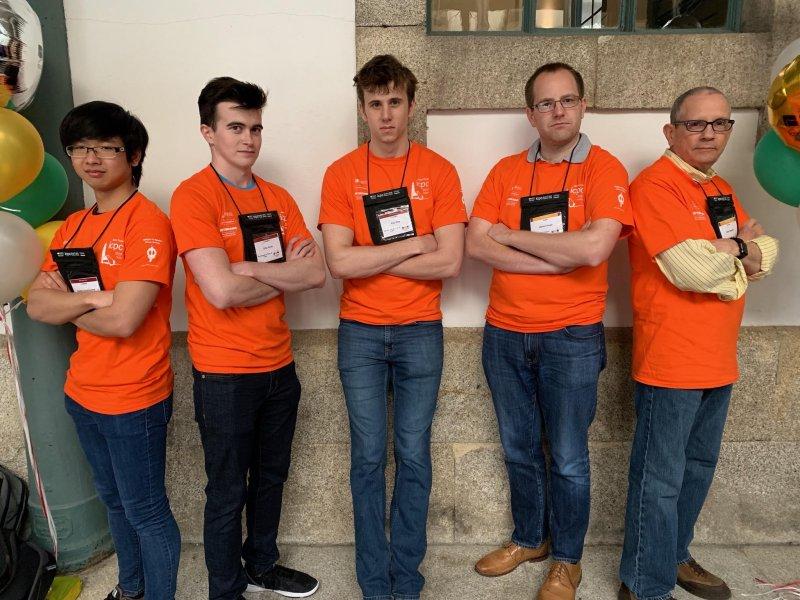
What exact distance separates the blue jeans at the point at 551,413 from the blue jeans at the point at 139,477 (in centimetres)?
135

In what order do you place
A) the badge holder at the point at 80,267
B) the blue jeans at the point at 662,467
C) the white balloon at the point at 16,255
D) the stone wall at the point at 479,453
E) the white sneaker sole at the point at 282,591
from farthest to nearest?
1. the stone wall at the point at 479,453
2. the white sneaker sole at the point at 282,591
3. the blue jeans at the point at 662,467
4. the badge holder at the point at 80,267
5. the white balloon at the point at 16,255

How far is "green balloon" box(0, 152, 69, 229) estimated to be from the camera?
2.16 meters

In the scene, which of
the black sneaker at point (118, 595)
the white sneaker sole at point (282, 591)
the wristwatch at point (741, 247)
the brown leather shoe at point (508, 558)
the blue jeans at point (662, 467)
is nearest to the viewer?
the wristwatch at point (741, 247)

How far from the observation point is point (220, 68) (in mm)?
2574

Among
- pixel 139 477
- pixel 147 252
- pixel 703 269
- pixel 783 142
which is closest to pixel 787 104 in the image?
pixel 783 142

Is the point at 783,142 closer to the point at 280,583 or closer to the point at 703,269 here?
the point at 703,269

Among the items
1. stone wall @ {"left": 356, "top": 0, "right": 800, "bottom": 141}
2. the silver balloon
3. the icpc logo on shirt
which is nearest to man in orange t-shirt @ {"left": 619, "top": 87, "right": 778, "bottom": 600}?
stone wall @ {"left": 356, "top": 0, "right": 800, "bottom": 141}

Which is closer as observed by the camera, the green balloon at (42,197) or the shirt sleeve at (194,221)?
the shirt sleeve at (194,221)

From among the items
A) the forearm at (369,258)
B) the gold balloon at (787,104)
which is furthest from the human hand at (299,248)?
the gold balloon at (787,104)

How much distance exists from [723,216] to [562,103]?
752 mm

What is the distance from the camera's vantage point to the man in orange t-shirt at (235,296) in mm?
1972

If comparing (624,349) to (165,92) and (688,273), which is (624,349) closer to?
(688,273)

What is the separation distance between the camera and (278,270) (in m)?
2.05

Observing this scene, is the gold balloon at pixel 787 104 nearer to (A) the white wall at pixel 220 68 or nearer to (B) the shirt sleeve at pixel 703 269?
(B) the shirt sleeve at pixel 703 269
